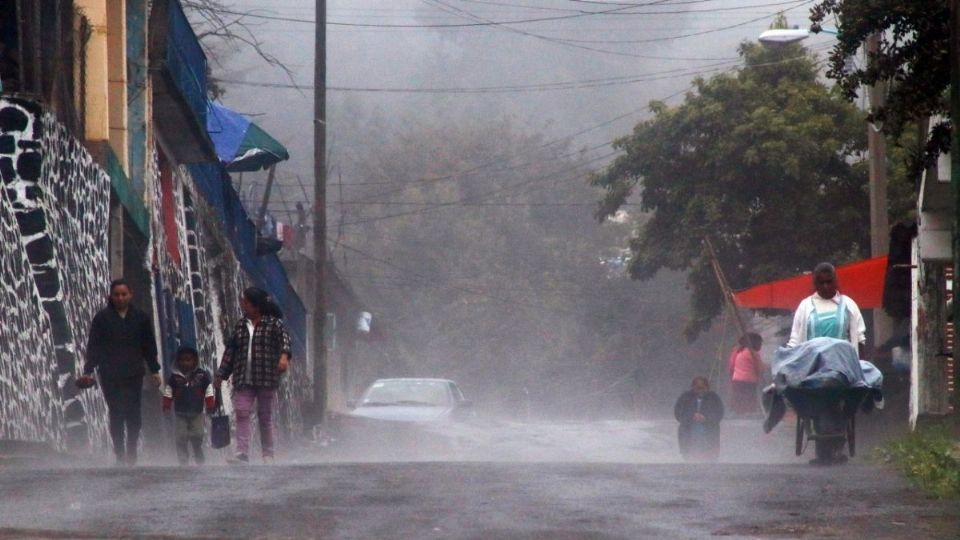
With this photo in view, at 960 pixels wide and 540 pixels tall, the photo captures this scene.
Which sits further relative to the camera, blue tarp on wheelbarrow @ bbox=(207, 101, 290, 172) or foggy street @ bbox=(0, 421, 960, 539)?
blue tarp on wheelbarrow @ bbox=(207, 101, 290, 172)

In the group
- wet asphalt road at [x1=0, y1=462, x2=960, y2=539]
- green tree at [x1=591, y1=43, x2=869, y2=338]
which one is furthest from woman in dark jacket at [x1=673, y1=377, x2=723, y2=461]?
green tree at [x1=591, y1=43, x2=869, y2=338]

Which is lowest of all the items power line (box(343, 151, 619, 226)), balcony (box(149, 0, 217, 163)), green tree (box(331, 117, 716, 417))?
green tree (box(331, 117, 716, 417))

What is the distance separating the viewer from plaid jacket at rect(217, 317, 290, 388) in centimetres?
1465

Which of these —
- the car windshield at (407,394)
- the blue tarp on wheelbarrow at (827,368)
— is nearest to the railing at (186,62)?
the car windshield at (407,394)

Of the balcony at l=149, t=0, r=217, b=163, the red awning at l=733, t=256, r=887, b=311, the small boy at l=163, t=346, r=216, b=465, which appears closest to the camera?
the small boy at l=163, t=346, r=216, b=465

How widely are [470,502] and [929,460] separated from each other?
360cm

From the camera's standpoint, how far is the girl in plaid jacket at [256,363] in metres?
14.6

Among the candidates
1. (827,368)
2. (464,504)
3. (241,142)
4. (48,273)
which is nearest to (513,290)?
(241,142)

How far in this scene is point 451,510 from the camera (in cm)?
834

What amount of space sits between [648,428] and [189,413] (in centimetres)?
1660

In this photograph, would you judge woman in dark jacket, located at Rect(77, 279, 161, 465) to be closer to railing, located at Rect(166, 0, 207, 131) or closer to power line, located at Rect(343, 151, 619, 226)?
railing, located at Rect(166, 0, 207, 131)

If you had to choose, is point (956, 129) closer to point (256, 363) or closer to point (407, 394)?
point (256, 363)

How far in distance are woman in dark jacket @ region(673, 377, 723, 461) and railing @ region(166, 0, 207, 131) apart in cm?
729

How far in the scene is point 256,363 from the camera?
1464 cm
